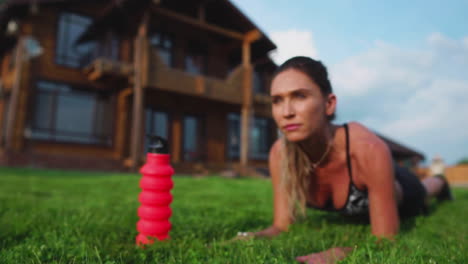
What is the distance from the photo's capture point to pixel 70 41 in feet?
43.0

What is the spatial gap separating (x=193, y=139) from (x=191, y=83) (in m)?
3.36

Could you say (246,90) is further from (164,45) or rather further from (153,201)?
(153,201)

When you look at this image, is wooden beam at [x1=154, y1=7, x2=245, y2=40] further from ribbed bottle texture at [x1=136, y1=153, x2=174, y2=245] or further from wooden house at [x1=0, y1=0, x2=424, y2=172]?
ribbed bottle texture at [x1=136, y1=153, x2=174, y2=245]

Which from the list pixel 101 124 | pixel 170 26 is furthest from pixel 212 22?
pixel 101 124

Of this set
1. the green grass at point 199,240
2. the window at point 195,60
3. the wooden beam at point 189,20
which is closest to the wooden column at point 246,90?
the wooden beam at point 189,20

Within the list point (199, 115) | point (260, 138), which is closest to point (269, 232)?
point (199, 115)

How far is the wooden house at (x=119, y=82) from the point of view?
461 inches

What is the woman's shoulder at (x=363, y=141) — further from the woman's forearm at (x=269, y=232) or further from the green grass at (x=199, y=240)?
the woman's forearm at (x=269, y=232)

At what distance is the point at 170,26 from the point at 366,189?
13850 mm

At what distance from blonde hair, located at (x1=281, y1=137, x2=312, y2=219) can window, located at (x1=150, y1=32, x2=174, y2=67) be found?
13130mm

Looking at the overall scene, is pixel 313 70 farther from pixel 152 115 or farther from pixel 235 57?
pixel 235 57

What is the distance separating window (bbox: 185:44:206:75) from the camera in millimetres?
15758

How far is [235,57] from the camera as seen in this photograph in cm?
1739

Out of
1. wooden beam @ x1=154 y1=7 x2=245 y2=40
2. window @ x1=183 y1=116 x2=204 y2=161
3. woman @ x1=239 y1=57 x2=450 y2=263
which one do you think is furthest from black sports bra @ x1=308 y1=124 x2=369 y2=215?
window @ x1=183 y1=116 x2=204 y2=161
